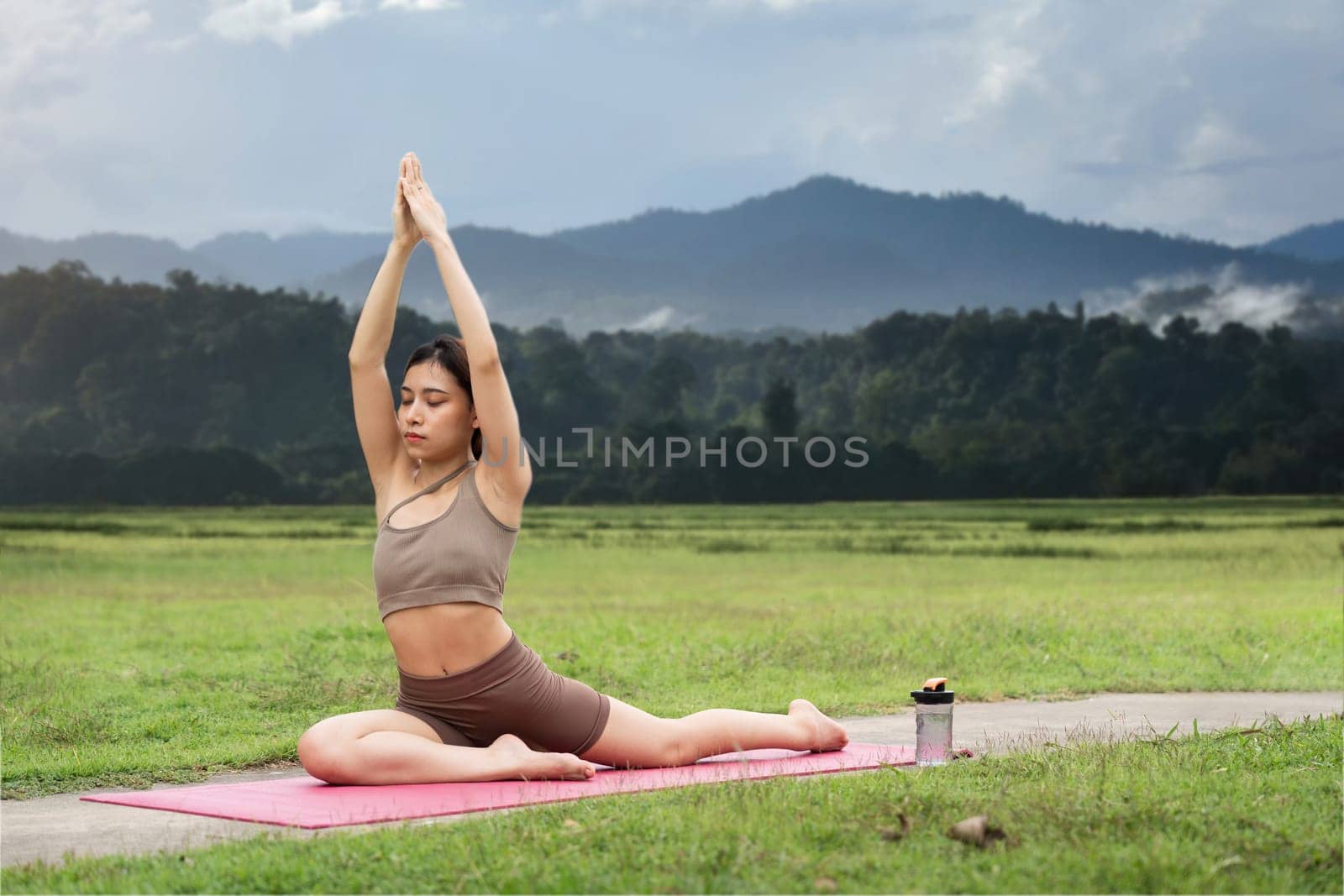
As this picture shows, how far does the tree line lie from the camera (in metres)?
46.1

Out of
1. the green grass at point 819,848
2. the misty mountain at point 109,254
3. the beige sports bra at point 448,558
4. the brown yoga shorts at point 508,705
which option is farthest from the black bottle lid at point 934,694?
the misty mountain at point 109,254

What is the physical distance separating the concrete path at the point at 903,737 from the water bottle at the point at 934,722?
0.46 m

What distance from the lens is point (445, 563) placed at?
541 centimetres

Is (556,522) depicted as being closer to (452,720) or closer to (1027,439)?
(1027,439)

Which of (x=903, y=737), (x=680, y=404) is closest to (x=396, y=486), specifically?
(x=903, y=737)

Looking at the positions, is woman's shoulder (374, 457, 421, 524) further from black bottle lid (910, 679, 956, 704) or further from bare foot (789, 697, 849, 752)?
black bottle lid (910, 679, 956, 704)

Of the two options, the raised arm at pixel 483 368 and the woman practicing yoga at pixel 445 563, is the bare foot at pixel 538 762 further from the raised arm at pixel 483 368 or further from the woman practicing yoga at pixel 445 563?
the raised arm at pixel 483 368

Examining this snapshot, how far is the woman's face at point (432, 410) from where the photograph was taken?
554cm

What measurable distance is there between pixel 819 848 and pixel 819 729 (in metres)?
2.11

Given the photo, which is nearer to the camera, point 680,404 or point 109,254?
point 680,404

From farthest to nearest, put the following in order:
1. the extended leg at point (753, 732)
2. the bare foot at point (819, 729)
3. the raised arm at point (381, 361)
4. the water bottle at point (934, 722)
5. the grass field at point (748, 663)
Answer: the bare foot at point (819, 729), the extended leg at point (753, 732), the water bottle at point (934, 722), the raised arm at point (381, 361), the grass field at point (748, 663)

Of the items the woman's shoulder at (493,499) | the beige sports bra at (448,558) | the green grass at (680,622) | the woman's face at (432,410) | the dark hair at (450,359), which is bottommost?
the green grass at (680,622)

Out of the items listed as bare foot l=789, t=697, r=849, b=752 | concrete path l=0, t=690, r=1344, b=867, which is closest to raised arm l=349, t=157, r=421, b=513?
concrete path l=0, t=690, r=1344, b=867

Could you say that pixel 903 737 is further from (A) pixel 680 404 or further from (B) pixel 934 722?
(A) pixel 680 404
